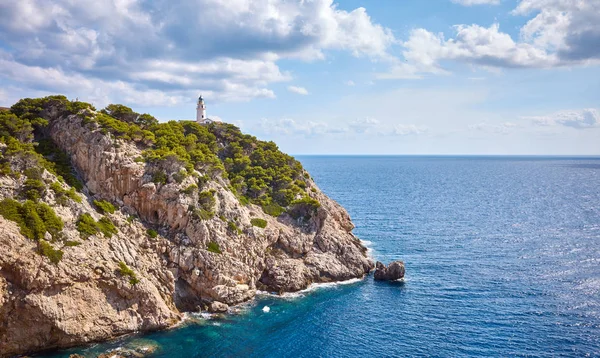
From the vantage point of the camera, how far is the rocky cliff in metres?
46.3

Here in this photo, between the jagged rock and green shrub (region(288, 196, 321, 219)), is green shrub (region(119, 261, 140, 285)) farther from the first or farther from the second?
A: green shrub (region(288, 196, 321, 219))

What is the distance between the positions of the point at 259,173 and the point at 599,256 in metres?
65.7

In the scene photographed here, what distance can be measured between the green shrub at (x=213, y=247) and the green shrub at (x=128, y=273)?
36.4 ft

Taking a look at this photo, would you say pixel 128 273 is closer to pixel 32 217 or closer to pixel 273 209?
pixel 32 217

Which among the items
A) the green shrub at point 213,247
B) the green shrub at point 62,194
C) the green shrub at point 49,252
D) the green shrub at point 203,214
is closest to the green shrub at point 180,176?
the green shrub at point 203,214

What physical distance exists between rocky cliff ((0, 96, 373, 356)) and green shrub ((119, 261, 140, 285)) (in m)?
0.16

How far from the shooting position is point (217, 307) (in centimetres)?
5653

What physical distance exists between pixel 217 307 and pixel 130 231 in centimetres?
1638

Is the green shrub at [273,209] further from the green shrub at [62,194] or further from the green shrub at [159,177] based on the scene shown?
the green shrub at [62,194]

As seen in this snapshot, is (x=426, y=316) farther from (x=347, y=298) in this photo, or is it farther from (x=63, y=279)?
(x=63, y=279)

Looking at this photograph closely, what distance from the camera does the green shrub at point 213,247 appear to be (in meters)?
59.8

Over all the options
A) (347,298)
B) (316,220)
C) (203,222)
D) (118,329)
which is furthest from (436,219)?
(118,329)

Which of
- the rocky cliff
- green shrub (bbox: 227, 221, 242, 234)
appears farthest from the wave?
green shrub (bbox: 227, 221, 242, 234)

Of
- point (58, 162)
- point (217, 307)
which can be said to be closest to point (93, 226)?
point (58, 162)
